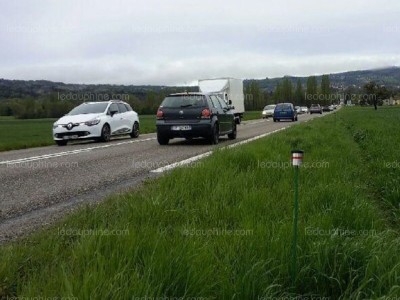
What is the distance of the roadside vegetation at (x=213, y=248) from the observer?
231 cm

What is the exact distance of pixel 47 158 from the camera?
10219 mm

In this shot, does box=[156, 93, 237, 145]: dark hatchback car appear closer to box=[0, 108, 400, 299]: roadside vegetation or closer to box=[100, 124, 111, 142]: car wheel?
box=[100, 124, 111, 142]: car wheel

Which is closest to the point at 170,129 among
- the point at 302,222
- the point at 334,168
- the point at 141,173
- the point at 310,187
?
the point at 141,173

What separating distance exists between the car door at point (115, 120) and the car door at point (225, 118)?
449 cm

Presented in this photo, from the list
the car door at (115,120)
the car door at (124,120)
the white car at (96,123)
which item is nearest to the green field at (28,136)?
the white car at (96,123)

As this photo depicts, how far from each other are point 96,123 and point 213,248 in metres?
13.6

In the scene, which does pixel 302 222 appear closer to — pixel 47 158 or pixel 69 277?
pixel 69 277

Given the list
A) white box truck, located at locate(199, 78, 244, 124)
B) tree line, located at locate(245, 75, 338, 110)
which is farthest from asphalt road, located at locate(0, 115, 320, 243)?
tree line, located at locate(245, 75, 338, 110)

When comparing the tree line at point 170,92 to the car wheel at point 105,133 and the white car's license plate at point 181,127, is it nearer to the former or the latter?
the car wheel at point 105,133

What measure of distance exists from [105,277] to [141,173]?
5.39m

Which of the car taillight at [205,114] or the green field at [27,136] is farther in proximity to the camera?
the green field at [27,136]

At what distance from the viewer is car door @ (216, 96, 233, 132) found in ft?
48.4

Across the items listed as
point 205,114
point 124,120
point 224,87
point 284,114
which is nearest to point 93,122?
point 124,120

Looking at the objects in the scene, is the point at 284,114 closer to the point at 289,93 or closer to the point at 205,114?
the point at 205,114
